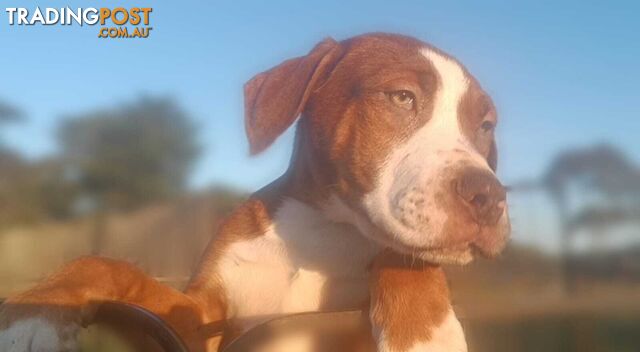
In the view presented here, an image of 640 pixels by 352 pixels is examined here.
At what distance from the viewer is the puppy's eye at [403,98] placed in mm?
2312

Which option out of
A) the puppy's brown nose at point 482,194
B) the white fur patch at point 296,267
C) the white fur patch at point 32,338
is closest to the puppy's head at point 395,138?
the puppy's brown nose at point 482,194

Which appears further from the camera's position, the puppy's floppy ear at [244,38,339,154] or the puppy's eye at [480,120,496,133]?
the puppy's eye at [480,120,496,133]

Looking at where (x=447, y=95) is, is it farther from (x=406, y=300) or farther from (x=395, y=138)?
(x=406, y=300)

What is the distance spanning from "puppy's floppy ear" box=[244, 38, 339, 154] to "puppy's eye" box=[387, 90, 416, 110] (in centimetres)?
23

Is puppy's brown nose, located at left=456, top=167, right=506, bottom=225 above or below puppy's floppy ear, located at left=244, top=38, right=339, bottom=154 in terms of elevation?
below

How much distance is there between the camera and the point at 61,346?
183cm

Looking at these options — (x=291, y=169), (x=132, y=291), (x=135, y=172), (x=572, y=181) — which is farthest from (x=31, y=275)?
(x=572, y=181)

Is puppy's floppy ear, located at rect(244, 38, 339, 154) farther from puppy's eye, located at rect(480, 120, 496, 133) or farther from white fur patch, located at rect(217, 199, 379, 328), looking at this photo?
puppy's eye, located at rect(480, 120, 496, 133)

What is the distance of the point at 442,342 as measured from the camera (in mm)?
1958

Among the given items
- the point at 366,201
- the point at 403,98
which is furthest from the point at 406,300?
the point at 403,98

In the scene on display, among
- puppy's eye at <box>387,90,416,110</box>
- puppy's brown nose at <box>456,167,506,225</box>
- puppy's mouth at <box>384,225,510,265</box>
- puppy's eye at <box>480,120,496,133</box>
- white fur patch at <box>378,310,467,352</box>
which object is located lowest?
white fur patch at <box>378,310,467,352</box>

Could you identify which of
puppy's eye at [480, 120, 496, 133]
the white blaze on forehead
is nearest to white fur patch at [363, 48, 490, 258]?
the white blaze on forehead

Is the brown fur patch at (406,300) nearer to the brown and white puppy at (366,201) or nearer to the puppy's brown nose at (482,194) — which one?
the brown and white puppy at (366,201)

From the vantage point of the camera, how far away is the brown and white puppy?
76.2 inches
